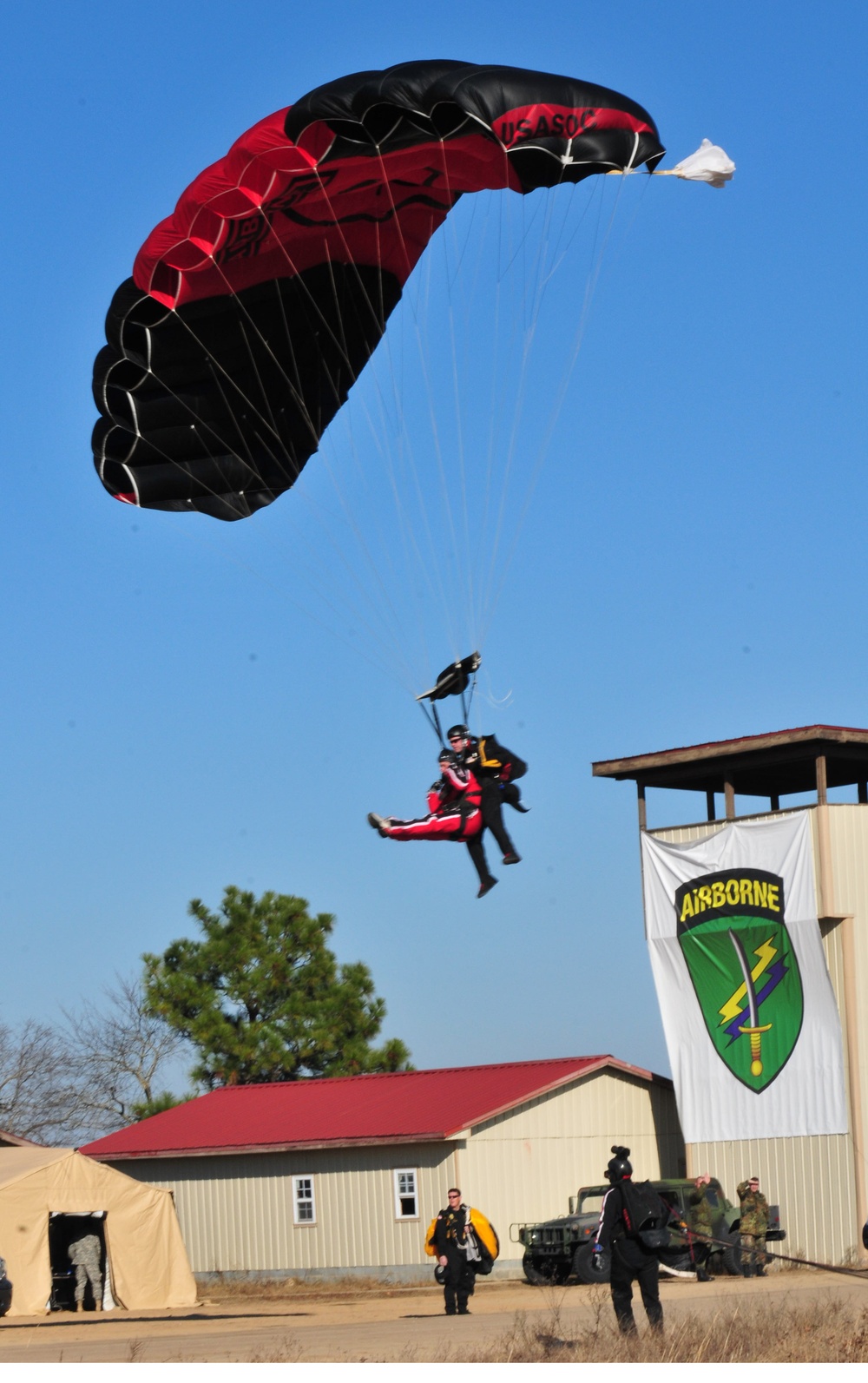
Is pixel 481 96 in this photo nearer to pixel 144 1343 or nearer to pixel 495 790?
pixel 495 790

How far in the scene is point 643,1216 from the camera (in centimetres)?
1202

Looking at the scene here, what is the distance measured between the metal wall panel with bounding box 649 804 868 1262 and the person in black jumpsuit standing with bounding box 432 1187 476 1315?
878 centimetres

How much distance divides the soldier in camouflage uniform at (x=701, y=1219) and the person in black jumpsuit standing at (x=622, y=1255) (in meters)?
11.1

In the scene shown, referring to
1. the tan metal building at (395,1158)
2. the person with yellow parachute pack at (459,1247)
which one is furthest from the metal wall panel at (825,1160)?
the person with yellow parachute pack at (459,1247)

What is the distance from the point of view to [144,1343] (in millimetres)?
17281

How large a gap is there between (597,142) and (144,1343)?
38.7ft

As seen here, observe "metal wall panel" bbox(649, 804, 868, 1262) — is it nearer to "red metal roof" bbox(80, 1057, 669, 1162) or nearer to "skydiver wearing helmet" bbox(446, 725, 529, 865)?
"red metal roof" bbox(80, 1057, 669, 1162)

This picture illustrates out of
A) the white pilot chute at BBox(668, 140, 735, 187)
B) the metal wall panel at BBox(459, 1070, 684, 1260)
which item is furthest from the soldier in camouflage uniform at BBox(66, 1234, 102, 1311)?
the white pilot chute at BBox(668, 140, 735, 187)

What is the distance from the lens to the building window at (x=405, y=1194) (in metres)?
28.2

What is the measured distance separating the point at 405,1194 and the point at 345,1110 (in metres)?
2.98

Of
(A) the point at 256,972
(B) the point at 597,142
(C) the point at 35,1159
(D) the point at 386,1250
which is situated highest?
(B) the point at 597,142

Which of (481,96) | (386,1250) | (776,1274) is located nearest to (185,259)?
(481,96)

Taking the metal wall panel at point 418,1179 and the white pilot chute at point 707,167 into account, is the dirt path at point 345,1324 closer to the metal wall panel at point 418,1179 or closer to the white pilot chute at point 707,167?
the metal wall panel at point 418,1179

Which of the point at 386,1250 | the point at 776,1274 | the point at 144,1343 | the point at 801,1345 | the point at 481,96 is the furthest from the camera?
the point at 386,1250
